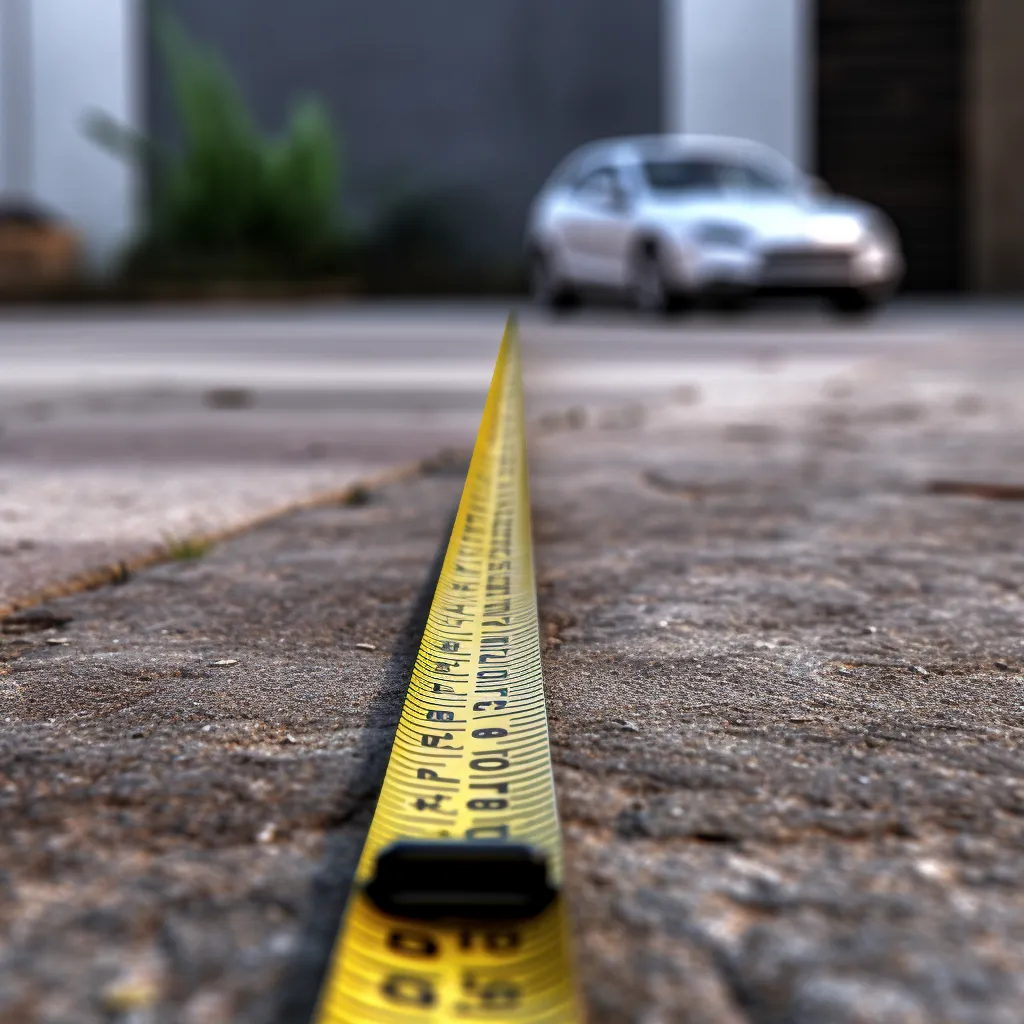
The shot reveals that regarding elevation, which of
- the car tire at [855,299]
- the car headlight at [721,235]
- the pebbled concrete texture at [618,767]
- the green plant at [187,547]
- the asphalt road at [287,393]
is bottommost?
the pebbled concrete texture at [618,767]

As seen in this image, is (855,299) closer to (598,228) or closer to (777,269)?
(777,269)

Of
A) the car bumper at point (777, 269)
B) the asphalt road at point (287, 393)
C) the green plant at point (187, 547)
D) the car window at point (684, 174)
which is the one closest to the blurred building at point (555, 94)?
the asphalt road at point (287, 393)

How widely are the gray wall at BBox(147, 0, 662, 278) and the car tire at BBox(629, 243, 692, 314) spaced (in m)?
5.37

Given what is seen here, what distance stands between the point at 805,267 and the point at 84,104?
30.3 ft

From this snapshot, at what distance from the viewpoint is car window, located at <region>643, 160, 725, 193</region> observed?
416 inches

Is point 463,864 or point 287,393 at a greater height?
point 287,393

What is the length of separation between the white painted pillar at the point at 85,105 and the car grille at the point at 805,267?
8.34m

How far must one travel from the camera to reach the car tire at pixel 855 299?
10.1m

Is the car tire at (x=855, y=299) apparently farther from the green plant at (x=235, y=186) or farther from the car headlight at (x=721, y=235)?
the green plant at (x=235, y=186)

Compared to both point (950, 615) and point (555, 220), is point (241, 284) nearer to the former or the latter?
point (555, 220)

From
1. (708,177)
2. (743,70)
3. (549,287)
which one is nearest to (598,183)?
(708,177)

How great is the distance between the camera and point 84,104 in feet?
52.1

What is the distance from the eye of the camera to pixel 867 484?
304cm

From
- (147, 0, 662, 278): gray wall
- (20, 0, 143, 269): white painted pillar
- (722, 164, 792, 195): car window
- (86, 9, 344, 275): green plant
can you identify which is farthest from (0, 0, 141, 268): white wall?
(722, 164, 792, 195): car window
